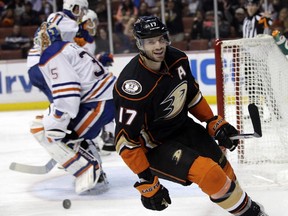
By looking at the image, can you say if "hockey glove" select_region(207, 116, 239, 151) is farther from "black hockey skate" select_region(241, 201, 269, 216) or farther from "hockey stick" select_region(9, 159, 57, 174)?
"hockey stick" select_region(9, 159, 57, 174)

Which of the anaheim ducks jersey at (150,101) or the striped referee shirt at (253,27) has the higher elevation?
the anaheim ducks jersey at (150,101)

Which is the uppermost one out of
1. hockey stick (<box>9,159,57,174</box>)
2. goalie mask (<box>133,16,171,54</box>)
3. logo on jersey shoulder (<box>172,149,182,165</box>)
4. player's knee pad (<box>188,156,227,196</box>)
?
goalie mask (<box>133,16,171,54</box>)

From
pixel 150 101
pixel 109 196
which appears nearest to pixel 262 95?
pixel 109 196

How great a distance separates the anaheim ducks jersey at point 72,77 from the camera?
14.3ft

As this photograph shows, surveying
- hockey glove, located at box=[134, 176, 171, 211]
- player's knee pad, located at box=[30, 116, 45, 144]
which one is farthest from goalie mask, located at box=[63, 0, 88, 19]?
hockey glove, located at box=[134, 176, 171, 211]

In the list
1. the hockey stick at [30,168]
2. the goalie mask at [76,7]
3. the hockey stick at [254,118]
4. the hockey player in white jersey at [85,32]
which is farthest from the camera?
the hockey player in white jersey at [85,32]

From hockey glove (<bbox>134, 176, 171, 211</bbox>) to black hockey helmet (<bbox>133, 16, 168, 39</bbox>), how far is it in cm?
57

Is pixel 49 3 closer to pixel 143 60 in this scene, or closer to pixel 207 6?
pixel 207 6

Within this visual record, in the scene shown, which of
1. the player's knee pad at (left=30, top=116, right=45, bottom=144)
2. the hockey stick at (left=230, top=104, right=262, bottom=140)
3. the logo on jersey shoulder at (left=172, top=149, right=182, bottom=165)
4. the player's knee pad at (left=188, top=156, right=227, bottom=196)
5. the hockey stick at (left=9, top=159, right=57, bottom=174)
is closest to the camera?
the player's knee pad at (left=188, top=156, right=227, bottom=196)

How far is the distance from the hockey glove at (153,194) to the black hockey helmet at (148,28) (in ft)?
1.88

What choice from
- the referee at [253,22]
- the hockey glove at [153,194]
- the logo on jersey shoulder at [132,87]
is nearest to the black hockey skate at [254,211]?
the hockey glove at [153,194]

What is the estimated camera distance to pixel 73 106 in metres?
4.36

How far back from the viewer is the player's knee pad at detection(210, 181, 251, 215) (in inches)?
123

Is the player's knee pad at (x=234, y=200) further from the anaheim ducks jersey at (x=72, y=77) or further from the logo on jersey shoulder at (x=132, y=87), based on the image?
the anaheim ducks jersey at (x=72, y=77)
